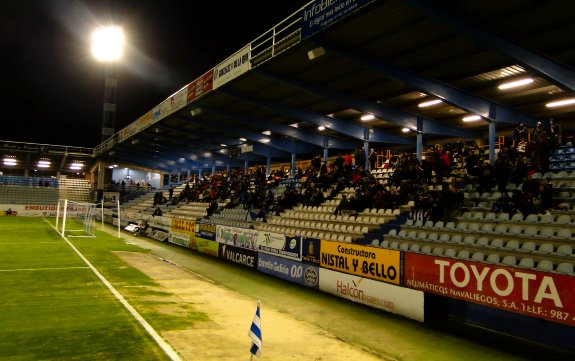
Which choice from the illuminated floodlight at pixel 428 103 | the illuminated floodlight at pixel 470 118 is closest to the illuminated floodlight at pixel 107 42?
the illuminated floodlight at pixel 428 103

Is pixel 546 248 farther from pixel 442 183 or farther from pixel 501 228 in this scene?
pixel 442 183

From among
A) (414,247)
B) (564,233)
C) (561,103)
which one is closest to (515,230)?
(564,233)

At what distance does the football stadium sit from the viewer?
8188mm

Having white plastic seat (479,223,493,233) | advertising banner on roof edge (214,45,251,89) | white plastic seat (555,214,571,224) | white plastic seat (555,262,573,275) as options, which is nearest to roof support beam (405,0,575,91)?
white plastic seat (555,214,571,224)

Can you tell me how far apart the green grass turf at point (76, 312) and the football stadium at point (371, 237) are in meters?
0.06

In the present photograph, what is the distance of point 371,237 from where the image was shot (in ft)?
47.9

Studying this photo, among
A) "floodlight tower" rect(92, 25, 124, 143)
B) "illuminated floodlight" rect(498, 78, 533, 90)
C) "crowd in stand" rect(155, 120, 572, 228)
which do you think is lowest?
"crowd in stand" rect(155, 120, 572, 228)

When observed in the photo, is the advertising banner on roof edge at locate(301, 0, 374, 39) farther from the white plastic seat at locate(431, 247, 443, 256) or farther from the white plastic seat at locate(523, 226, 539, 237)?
the white plastic seat at locate(523, 226, 539, 237)

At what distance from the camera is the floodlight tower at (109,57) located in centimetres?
3988

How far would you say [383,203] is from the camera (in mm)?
15969

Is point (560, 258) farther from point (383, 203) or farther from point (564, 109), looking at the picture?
point (564, 109)

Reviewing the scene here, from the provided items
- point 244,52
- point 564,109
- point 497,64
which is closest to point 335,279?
point 497,64

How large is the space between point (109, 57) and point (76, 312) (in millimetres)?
40010

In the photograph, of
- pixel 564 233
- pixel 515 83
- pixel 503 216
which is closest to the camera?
pixel 564 233
